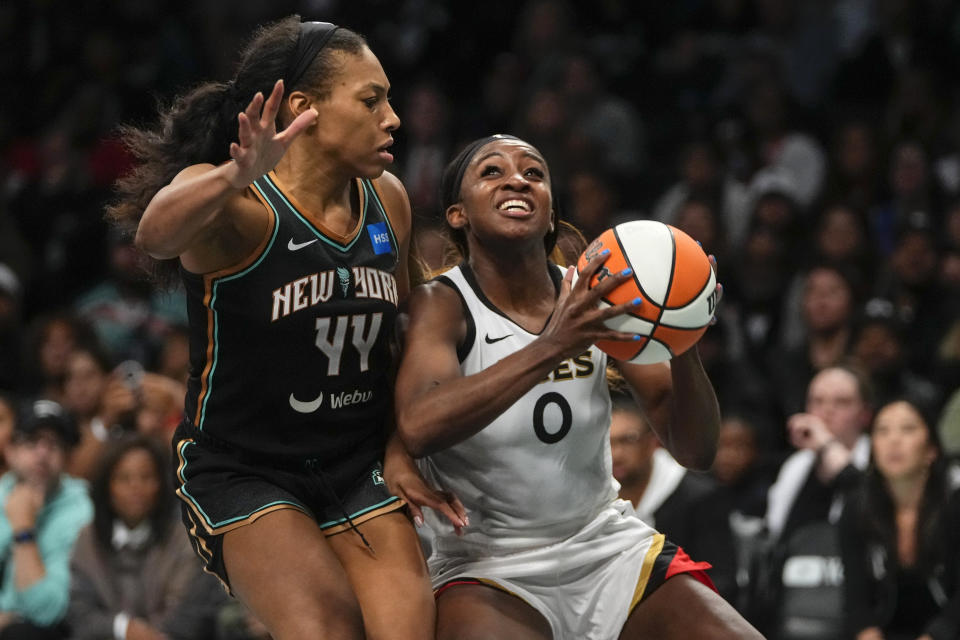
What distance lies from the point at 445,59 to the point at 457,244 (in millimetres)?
7789

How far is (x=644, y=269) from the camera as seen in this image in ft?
12.4

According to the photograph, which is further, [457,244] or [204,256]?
[457,244]

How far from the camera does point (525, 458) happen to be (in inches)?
161

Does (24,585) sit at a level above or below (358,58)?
below

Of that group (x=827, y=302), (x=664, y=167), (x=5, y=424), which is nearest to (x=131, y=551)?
(x=5, y=424)

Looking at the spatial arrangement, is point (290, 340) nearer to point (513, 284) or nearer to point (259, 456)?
point (259, 456)

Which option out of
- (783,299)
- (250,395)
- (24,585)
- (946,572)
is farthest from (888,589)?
(24,585)

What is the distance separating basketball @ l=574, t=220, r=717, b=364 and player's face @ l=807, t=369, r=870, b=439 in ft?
11.5

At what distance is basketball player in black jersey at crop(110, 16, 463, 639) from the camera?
12.2 feet

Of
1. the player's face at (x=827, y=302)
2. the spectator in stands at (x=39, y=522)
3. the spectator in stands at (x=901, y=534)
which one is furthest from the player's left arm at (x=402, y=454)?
the player's face at (x=827, y=302)

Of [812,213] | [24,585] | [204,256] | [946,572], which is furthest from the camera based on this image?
[812,213]

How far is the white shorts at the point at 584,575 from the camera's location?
4082 mm

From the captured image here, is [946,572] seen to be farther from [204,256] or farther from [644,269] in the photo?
[204,256]

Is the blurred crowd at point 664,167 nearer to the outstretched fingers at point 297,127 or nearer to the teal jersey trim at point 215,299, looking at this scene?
the teal jersey trim at point 215,299
